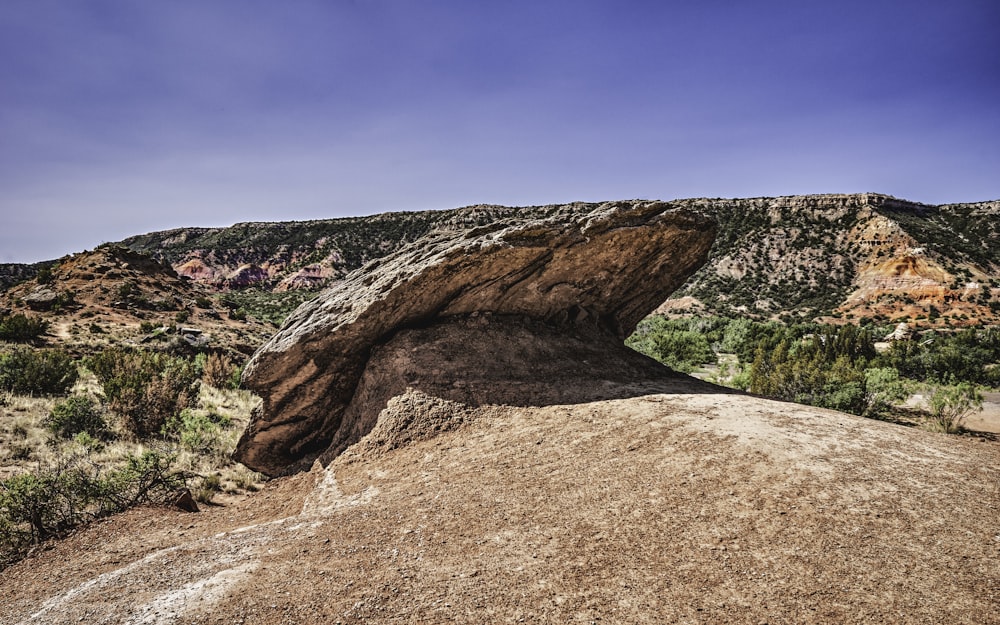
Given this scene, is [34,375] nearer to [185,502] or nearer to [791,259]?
[185,502]

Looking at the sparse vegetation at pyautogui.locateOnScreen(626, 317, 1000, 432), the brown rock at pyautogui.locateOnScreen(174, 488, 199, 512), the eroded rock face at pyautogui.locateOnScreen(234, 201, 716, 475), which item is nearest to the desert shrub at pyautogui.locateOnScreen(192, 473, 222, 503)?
the brown rock at pyautogui.locateOnScreen(174, 488, 199, 512)

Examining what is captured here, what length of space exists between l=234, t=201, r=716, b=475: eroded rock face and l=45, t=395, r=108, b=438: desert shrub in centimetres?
410

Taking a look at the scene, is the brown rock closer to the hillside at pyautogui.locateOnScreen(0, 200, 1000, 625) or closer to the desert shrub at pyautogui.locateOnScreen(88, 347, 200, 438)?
the hillside at pyautogui.locateOnScreen(0, 200, 1000, 625)

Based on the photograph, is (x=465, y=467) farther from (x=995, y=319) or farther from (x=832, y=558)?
(x=995, y=319)

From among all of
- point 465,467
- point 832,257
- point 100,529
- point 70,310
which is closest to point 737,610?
point 465,467

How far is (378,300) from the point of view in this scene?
7.80 metres

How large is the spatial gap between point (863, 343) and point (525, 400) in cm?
2324

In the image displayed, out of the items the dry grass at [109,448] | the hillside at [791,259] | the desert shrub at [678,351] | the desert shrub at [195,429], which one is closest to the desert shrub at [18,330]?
the dry grass at [109,448]

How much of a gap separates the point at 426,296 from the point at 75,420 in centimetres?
838

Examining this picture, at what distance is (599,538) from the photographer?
3.87 meters

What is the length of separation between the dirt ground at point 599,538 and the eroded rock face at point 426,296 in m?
2.29

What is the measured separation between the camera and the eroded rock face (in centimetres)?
799

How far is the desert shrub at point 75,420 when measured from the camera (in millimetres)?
9750

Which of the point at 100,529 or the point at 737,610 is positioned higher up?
the point at 737,610
